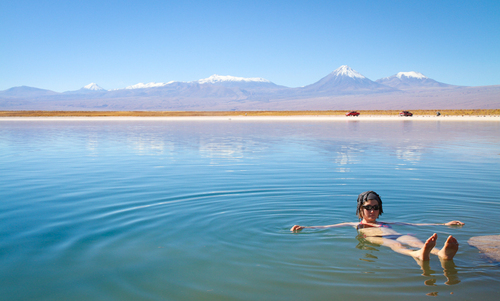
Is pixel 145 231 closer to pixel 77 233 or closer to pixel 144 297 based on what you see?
pixel 77 233

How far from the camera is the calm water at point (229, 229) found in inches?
219

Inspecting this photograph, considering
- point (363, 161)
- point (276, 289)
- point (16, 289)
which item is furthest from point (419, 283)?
point (363, 161)

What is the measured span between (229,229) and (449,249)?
3928mm

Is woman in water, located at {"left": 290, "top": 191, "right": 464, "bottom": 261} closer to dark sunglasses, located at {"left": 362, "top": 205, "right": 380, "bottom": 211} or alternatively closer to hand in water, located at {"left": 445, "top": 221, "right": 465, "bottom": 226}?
dark sunglasses, located at {"left": 362, "top": 205, "right": 380, "bottom": 211}

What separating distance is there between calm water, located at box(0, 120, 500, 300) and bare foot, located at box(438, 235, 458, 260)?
0.55ft

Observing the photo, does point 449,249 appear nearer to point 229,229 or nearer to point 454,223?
point 454,223

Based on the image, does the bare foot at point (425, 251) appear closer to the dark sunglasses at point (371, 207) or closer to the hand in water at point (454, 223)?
the dark sunglasses at point (371, 207)

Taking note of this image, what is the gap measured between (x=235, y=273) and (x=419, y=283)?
2.50 m

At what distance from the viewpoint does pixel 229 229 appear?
8172mm

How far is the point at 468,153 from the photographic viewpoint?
20141 millimetres

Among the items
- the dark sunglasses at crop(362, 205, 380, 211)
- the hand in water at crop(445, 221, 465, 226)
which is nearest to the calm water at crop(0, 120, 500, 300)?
the hand in water at crop(445, 221, 465, 226)

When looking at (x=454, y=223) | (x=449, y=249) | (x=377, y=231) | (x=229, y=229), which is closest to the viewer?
(x=449, y=249)

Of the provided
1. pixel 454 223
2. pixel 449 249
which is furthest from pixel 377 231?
pixel 454 223

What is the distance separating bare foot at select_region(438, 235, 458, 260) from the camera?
580cm
